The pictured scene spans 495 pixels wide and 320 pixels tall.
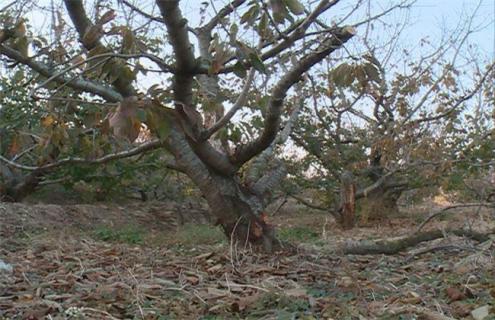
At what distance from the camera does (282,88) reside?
3.25 metres

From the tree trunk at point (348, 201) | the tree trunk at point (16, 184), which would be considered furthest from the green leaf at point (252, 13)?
the tree trunk at point (16, 184)

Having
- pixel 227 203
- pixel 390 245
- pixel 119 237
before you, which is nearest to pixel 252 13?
pixel 227 203

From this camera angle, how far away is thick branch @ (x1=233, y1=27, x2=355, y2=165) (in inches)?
117

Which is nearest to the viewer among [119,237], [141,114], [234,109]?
[141,114]

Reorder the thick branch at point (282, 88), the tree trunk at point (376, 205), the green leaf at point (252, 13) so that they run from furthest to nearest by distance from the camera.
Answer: the tree trunk at point (376, 205), the thick branch at point (282, 88), the green leaf at point (252, 13)

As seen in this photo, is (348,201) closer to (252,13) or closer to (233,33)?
(233,33)

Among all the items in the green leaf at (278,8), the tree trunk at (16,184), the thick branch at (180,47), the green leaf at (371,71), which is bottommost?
the green leaf at (371,71)

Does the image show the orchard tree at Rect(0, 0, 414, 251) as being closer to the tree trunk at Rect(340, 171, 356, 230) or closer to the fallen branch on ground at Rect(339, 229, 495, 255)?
the fallen branch on ground at Rect(339, 229, 495, 255)

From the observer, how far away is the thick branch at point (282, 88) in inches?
117

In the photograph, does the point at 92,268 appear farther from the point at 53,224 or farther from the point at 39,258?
the point at 53,224

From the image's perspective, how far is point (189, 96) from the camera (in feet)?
10.6

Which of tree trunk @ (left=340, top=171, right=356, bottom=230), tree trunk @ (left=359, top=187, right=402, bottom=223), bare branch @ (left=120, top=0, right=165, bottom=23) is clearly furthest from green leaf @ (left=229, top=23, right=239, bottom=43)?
tree trunk @ (left=359, top=187, right=402, bottom=223)

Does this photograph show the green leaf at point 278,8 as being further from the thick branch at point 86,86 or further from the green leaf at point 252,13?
the thick branch at point 86,86

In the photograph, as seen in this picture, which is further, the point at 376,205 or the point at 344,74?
the point at 376,205
